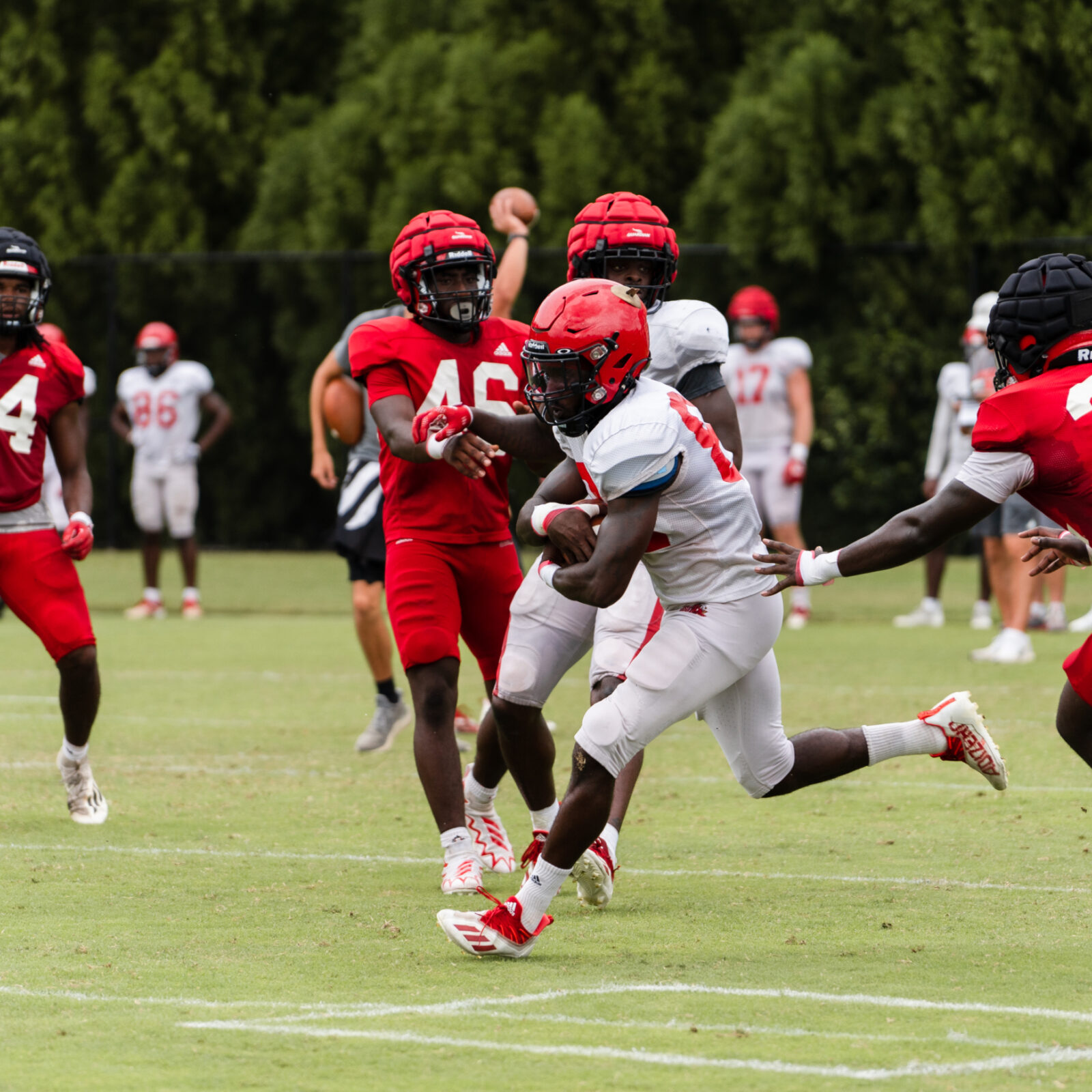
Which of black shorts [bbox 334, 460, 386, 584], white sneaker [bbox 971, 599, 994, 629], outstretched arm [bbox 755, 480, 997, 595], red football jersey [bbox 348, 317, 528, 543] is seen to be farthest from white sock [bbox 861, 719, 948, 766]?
white sneaker [bbox 971, 599, 994, 629]

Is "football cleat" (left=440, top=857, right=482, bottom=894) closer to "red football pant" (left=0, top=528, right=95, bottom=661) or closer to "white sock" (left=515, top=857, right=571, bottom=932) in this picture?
"white sock" (left=515, top=857, right=571, bottom=932)

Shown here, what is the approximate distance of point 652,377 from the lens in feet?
20.4

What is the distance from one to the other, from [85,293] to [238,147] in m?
3.47

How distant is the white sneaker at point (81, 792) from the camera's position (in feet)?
23.9

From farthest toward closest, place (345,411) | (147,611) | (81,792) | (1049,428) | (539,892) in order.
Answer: (147,611) → (345,411) → (81,792) → (539,892) → (1049,428)

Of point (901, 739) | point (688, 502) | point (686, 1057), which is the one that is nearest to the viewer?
point (686, 1057)

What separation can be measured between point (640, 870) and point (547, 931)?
0.95 m

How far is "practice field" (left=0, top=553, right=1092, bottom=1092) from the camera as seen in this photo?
13.5 feet

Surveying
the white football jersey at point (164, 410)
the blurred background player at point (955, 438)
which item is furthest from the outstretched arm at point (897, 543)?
the white football jersey at point (164, 410)

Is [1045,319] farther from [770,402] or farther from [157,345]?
[157,345]

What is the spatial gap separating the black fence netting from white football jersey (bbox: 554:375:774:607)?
13.1 meters

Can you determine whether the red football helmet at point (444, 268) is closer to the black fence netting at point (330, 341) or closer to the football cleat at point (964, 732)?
the football cleat at point (964, 732)

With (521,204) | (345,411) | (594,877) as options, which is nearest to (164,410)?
(345,411)

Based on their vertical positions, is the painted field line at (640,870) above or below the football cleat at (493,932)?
below
